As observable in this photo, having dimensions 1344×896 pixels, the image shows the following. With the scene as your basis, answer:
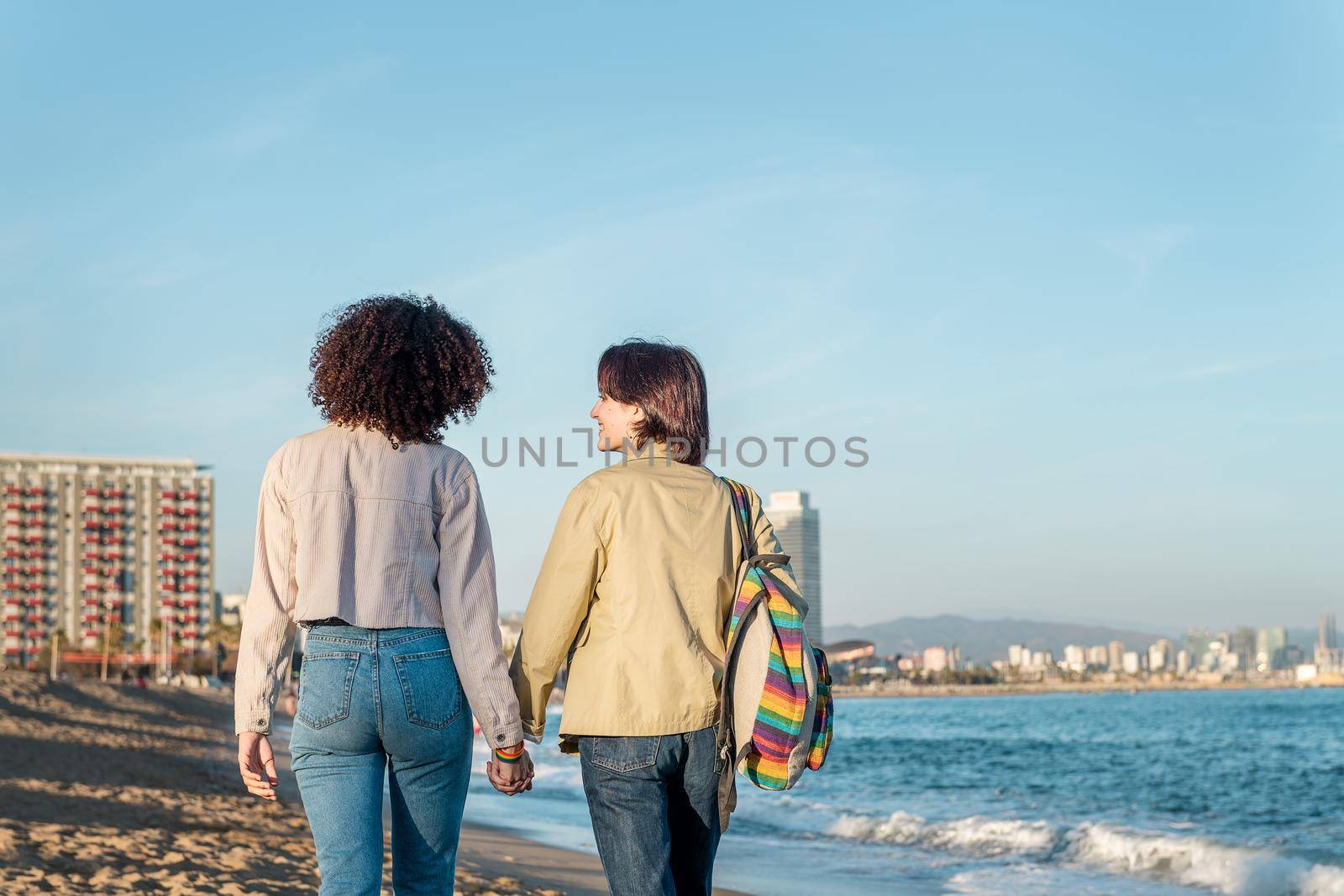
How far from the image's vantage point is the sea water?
11.7 m

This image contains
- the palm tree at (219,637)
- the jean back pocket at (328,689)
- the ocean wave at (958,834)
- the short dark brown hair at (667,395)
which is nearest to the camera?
the jean back pocket at (328,689)

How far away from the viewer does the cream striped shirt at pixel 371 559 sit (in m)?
2.79

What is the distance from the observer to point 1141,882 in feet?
38.4

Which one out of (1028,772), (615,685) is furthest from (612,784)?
(1028,772)

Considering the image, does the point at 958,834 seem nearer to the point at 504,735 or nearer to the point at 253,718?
the point at 504,735

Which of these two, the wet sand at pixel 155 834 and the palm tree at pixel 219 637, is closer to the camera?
the wet sand at pixel 155 834

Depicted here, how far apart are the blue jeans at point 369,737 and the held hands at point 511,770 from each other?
0.36 ft

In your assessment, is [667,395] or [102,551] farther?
[102,551]

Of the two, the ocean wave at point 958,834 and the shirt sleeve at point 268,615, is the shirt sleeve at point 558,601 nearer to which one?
the shirt sleeve at point 268,615

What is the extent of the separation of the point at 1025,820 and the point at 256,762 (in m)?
16.2

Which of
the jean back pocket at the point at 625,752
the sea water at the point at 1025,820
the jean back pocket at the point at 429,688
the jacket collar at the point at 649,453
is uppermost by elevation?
the jacket collar at the point at 649,453

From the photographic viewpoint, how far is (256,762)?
2809 millimetres

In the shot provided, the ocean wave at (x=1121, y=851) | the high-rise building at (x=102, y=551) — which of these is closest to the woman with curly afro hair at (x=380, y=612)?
Result: the ocean wave at (x=1121, y=851)

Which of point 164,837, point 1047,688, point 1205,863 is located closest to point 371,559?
point 164,837
